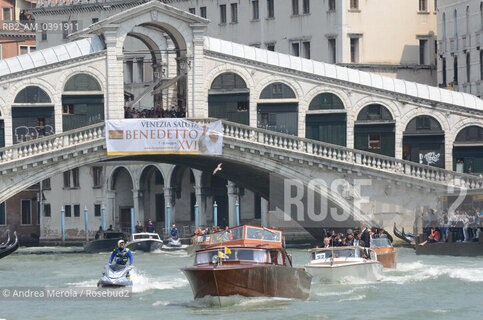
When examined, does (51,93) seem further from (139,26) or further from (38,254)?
(38,254)

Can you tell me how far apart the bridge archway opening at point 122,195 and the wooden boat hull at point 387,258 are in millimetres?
38427

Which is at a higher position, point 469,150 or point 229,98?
point 229,98

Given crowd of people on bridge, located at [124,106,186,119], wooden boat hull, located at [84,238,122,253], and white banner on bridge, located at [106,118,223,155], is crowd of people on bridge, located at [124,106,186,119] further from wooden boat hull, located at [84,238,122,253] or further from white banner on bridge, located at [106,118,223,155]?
wooden boat hull, located at [84,238,122,253]

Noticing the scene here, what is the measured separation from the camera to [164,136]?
196 feet

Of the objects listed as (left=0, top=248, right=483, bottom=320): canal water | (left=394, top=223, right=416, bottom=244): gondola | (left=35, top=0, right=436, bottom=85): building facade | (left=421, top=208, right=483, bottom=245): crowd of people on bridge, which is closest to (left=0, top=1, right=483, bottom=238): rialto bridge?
(left=394, top=223, right=416, bottom=244): gondola

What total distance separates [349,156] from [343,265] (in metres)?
16.3

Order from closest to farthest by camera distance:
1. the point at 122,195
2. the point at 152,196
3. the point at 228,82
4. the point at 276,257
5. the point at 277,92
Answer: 1. the point at 276,257
2. the point at 228,82
3. the point at 277,92
4. the point at 152,196
5. the point at 122,195

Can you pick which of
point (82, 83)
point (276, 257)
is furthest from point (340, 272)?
point (82, 83)

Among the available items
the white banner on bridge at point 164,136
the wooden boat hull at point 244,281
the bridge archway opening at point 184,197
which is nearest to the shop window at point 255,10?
the bridge archway opening at point 184,197

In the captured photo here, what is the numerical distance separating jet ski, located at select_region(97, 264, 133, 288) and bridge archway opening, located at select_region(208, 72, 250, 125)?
1933 centimetres

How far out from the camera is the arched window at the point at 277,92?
6122 centimetres

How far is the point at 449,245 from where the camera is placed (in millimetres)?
54250

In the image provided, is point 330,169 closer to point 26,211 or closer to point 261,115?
point 261,115

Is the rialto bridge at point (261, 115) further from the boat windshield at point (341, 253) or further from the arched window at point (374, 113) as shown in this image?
the boat windshield at point (341, 253)
